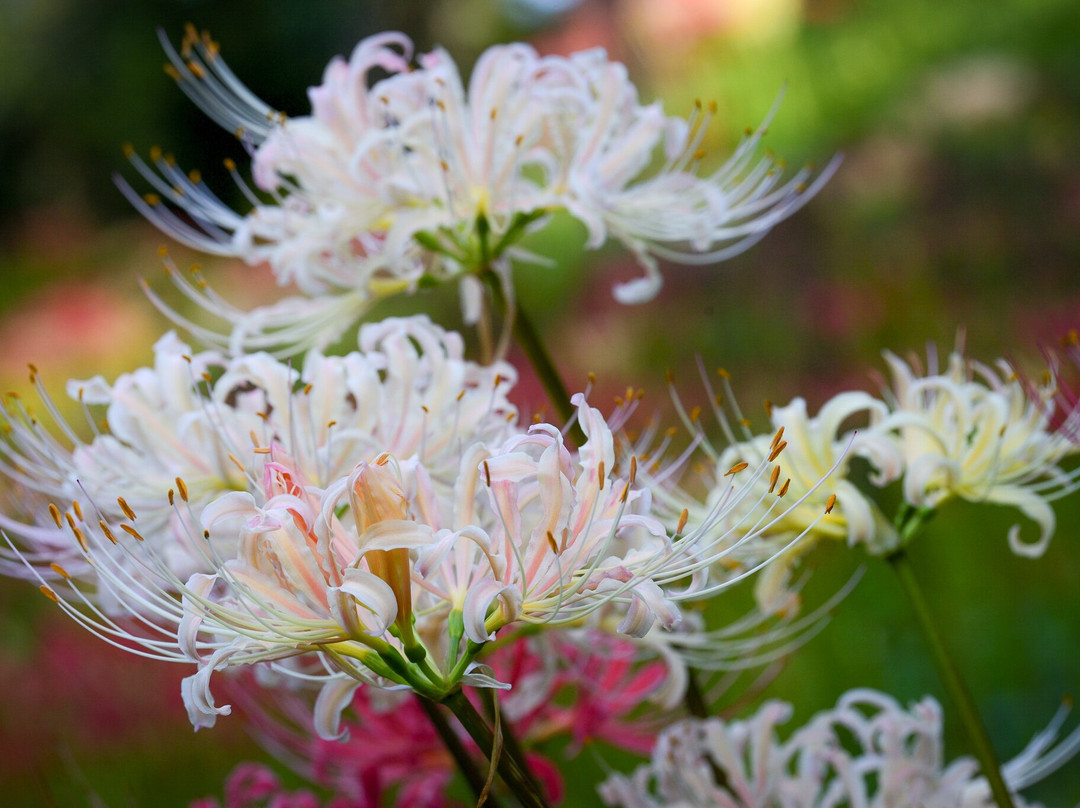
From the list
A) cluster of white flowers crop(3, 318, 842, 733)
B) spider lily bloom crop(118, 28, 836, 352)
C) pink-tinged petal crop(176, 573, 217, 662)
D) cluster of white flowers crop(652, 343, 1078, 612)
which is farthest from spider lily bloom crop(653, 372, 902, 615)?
pink-tinged petal crop(176, 573, 217, 662)

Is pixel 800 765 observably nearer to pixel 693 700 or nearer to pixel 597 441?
pixel 693 700

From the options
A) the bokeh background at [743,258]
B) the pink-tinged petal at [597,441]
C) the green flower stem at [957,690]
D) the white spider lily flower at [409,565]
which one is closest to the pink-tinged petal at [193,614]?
the white spider lily flower at [409,565]

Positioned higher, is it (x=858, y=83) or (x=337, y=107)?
(x=858, y=83)

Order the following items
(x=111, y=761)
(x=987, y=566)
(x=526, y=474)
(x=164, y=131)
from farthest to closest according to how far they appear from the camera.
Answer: (x=164, y=131) < (x=987, y=566) < (x=111, y=761) < (x=526, y=474)

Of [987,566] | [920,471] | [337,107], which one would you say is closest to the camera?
[920,471]

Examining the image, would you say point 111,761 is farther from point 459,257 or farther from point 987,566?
point 987,566

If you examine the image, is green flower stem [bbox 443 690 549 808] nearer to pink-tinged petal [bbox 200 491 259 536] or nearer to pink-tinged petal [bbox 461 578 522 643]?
pink-tinged petal [bbox 461 578 522 643]

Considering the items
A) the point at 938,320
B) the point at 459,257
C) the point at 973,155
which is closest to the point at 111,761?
the point at 459,257
